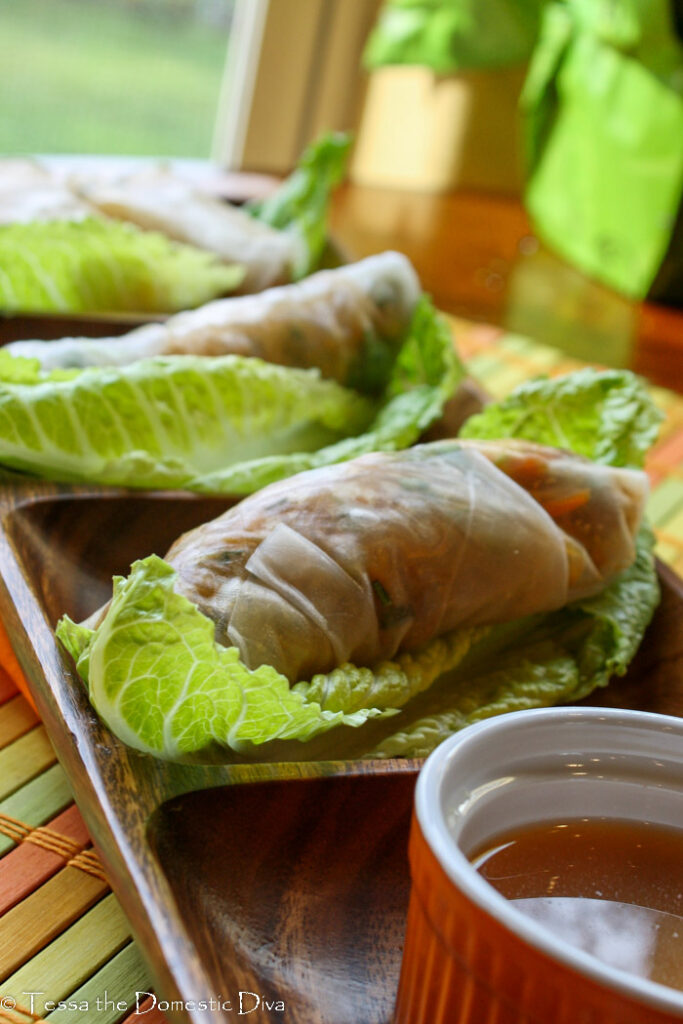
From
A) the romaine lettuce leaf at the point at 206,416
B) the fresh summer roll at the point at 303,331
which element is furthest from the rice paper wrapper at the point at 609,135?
the romaine lettuce leaf at the point at 206,416

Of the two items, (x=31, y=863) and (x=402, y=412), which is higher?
(x=402, y=412)

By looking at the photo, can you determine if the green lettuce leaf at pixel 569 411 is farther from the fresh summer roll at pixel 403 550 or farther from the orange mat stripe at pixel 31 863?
the orange mat stripe at pixel 31 863

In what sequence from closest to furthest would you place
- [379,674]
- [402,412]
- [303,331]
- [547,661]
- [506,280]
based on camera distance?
[379,674]
[547,661]
[402,412]
[303,331]
[506,280]

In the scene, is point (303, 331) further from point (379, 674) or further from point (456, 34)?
point (456, 34)

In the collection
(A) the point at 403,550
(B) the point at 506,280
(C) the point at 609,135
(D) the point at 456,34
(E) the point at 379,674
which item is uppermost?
(D) the point at 456,34

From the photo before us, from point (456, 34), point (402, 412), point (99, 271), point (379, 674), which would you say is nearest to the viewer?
point (379, 674)

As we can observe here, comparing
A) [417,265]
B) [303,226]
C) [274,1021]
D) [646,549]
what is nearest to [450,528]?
[646,549]

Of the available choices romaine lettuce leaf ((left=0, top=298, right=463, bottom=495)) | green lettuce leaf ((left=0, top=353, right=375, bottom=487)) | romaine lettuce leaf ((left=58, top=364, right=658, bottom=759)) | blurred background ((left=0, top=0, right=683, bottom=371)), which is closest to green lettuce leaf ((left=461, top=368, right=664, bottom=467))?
romaine lettuce leaf ((left=58, top=364, right=658, bottom=759))

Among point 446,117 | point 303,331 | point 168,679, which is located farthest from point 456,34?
point 168,679
